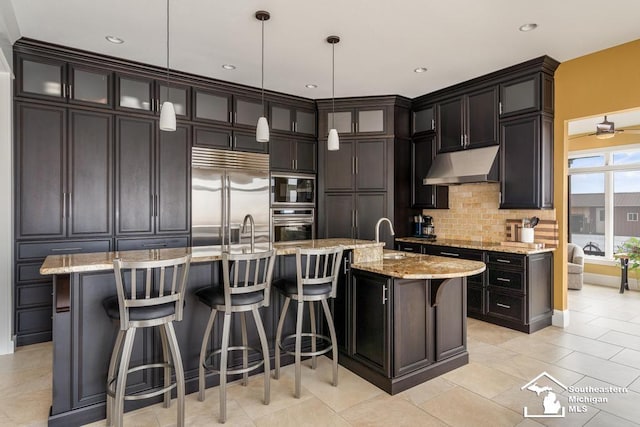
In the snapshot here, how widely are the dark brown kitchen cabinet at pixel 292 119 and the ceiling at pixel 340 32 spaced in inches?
28.8

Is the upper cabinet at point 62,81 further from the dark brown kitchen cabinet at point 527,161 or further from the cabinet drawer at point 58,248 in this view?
the dark brown kitchen cabinet at point 527,161

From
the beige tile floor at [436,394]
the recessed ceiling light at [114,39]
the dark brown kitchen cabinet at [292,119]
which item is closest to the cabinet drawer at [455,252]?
the beige tile floor at [436,394]

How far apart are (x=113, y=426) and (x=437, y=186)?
4572mm

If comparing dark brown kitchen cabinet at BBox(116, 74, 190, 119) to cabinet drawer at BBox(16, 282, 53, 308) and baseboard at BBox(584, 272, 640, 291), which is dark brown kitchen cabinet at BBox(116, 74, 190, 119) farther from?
baseboard at BBox(584, 272, 640, 291)

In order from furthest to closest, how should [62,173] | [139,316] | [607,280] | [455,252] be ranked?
[607,280] → [455,252] → [62,173] → [139,316]

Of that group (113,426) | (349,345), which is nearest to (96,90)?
(113,426)

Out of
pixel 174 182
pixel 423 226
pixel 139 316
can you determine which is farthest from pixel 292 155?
pixel 139 316

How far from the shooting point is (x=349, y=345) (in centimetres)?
303

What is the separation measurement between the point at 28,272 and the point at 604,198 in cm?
860

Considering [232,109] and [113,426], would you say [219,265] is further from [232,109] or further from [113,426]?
[232,109]

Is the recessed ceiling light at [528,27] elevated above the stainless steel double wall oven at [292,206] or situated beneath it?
elevated above

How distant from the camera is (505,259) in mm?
4023

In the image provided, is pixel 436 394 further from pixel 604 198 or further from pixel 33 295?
pixel 604 198

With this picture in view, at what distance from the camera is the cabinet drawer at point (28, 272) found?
11.4ft
